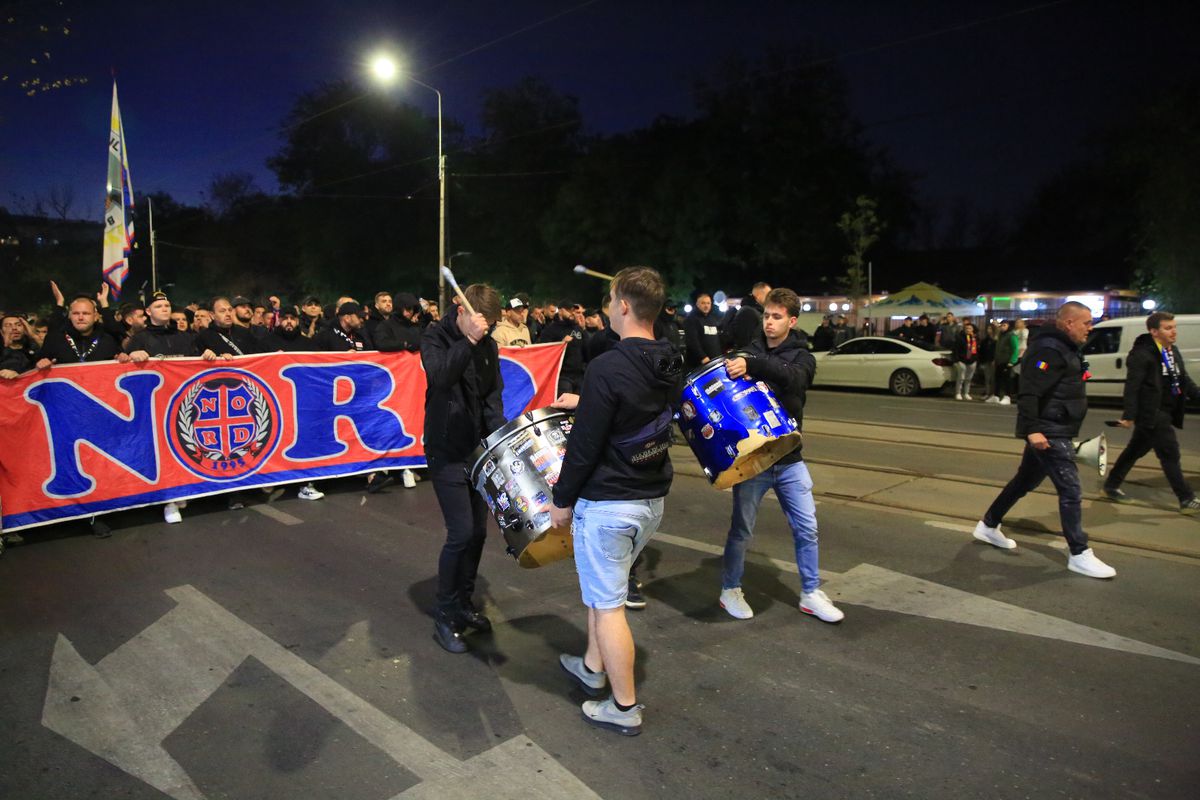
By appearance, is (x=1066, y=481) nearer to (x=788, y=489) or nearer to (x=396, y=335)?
(x=788, y=489)

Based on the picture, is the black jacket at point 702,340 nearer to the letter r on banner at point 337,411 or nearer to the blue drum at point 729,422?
the letter r on banner at point 337,411

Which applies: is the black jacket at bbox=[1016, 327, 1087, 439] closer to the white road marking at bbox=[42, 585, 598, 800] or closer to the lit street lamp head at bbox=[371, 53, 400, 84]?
the white road marking at bbox=[42, 585, 598, 800]

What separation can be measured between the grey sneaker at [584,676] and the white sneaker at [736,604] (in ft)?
3.79

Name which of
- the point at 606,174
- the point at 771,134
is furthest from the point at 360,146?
the point at 771,134

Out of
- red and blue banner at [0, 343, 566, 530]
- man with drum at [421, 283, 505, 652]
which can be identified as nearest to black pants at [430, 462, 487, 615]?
man with drum at [421, 283, 505, 652]

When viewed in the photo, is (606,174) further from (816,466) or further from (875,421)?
(816,466)

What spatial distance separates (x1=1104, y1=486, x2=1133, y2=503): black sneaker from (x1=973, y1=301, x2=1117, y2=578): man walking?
2361 mm

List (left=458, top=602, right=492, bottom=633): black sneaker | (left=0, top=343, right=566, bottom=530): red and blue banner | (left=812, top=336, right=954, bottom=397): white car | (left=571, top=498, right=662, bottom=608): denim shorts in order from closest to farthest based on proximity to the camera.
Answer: (left=571, top=498, right=662, bottom=608): denim shorts, (left=458, top=602, right=492, bottom=633): black sneaker, (left=0, top=343, right=566, bottom=530): red and blue banner, (left=812, top=336, right=954, bottom=397): white car

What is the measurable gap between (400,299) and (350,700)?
4.98 m

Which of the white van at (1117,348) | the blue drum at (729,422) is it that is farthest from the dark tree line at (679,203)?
the blue drum at (729,422)

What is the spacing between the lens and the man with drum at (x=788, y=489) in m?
4.52

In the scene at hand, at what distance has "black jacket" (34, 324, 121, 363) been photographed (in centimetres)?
709

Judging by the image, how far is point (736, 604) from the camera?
15.5 feet

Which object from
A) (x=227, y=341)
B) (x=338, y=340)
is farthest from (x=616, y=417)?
(x=338, y=340)
